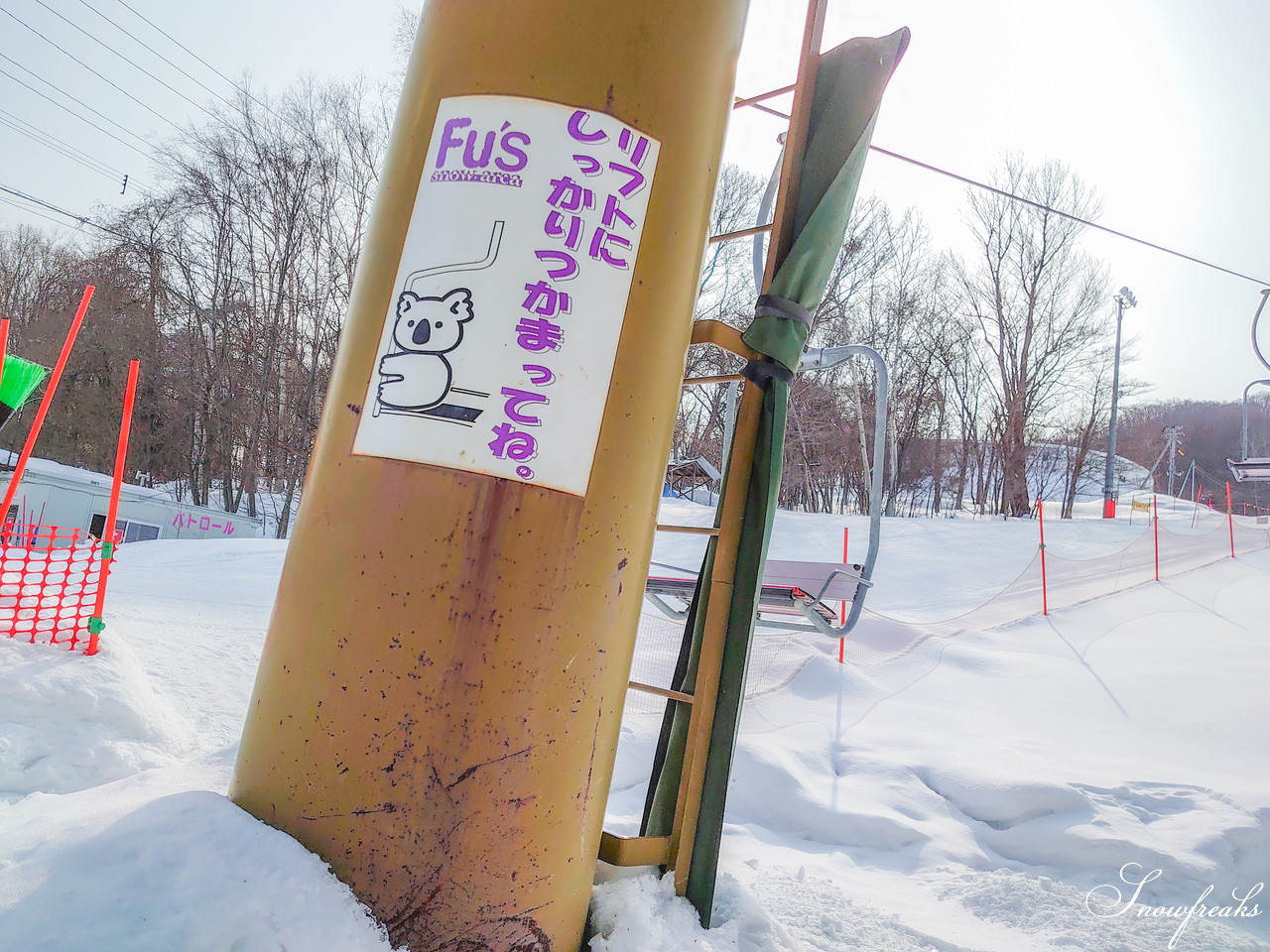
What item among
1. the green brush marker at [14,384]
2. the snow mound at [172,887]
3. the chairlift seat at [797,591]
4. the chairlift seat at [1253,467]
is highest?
the chairlift seat at [1253,467]

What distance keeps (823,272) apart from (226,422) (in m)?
28.8

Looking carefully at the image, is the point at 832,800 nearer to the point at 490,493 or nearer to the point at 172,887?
the point at 490,493

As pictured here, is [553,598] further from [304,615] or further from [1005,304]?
[1005,304]

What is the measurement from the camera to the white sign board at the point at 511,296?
1.51m

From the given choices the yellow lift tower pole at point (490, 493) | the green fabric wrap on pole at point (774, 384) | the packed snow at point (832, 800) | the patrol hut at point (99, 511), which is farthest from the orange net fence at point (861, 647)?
the patrol hut at point (99, 511)

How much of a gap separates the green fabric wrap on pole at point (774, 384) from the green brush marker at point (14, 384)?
5.66m

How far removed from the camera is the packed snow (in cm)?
135

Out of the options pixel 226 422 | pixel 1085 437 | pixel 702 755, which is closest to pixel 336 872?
pixel 702 755

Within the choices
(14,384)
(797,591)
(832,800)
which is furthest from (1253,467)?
(14,384)

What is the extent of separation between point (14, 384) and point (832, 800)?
20.2 ft
